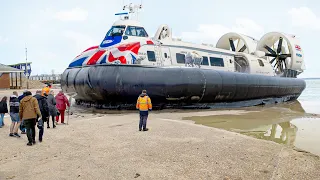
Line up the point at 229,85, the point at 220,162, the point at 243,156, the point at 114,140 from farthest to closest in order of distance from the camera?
1. the point at 229,85
2. the point at 114,140
3. the point at 243,156
4. the point at 220,162

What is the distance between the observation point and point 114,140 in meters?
4.82

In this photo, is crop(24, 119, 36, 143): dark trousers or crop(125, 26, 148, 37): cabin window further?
crop(125, 26, 148, 37): cabin window

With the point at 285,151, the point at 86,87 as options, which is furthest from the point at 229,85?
the point at 285,151

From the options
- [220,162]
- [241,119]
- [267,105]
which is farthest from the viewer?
[267,105]

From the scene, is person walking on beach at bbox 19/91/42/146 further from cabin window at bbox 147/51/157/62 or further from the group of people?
cabin window at bbox 147/51/157/62

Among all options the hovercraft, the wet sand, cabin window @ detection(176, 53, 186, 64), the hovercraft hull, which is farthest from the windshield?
the wet sand

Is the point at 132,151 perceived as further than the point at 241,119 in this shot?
No

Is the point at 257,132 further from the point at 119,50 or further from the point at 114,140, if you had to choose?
the point at 119,50

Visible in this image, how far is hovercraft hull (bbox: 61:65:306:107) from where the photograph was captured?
28.0ft

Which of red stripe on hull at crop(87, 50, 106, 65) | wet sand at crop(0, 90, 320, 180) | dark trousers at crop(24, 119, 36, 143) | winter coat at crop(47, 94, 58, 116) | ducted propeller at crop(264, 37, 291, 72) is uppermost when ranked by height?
ducted propeller at crop(264, 37, 291, 72)

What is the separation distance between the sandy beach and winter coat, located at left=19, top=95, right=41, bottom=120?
441 mm

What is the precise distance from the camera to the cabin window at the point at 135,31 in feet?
33.0

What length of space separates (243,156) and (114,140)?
6.53 feet

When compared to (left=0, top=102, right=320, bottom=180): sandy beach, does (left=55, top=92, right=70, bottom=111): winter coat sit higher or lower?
higher
